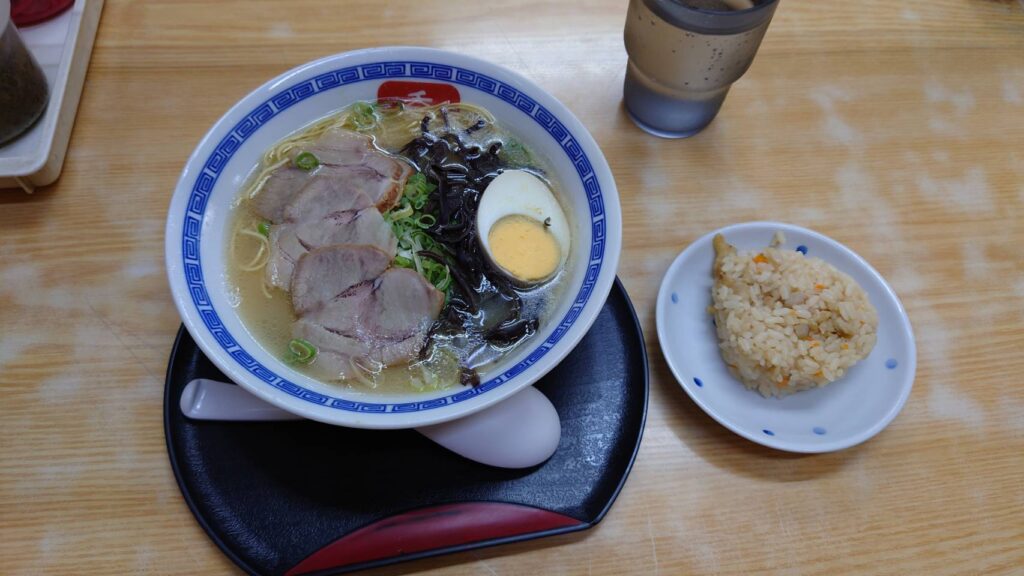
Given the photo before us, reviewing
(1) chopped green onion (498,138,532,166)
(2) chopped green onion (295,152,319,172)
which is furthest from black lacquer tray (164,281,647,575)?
(1) chopped green onion (498,138,532,166)

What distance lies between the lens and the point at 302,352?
1.32m

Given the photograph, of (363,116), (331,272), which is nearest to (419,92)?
(363,116)

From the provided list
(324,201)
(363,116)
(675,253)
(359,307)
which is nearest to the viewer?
(359,307)

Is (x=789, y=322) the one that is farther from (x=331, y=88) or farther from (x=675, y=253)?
(x=331, y=88)

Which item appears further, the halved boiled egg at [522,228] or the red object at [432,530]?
the halved boiled egg at [522,228]

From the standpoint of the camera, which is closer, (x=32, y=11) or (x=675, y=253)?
(x=675, y=253)

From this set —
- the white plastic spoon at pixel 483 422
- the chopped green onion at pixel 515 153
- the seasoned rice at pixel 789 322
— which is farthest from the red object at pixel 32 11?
the seasoned rice at pixel 789 322

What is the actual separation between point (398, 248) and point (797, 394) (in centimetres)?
100

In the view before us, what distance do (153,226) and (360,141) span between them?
0.60 m

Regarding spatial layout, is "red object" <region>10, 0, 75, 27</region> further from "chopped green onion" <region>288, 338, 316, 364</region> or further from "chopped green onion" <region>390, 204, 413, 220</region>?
"chopped green onion" <region>288, 338, 316, 364</region>

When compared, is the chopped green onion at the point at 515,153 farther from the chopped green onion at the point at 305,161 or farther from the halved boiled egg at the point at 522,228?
the chopped green onion at the point at 305,161

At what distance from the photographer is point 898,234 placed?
6.03ft

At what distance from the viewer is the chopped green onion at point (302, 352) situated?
1.32m

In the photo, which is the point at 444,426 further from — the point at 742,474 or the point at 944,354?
the point at 944,354
